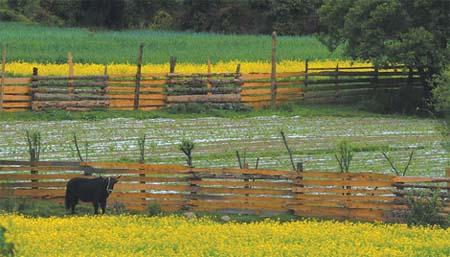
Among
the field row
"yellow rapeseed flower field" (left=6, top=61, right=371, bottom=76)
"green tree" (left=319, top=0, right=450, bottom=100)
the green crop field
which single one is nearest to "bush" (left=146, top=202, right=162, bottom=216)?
the field row

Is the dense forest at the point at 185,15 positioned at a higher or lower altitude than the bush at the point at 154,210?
lower

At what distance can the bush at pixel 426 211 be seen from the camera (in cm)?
2377

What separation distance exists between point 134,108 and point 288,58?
63.4 feet

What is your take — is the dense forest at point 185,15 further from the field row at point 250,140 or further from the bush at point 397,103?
the field row at point 250,140

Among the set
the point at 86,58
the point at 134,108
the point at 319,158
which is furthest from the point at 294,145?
the point at 86,58

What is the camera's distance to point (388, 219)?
2422 centimetres

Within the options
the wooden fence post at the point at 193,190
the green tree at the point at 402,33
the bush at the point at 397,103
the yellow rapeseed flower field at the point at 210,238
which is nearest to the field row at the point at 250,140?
the bush at the point at 397,103

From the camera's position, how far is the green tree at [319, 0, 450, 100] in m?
43.6

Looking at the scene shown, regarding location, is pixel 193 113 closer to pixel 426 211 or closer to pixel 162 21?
pixel 426 211

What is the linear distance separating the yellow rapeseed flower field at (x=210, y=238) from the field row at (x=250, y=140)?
7338mm

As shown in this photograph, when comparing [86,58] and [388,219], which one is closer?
[388,219]

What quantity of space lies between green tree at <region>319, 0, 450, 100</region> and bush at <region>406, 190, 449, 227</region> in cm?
1986

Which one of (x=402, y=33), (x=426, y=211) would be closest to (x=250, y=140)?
(x=402, y=33)

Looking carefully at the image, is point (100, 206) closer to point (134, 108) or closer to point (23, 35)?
point (134, 108)
